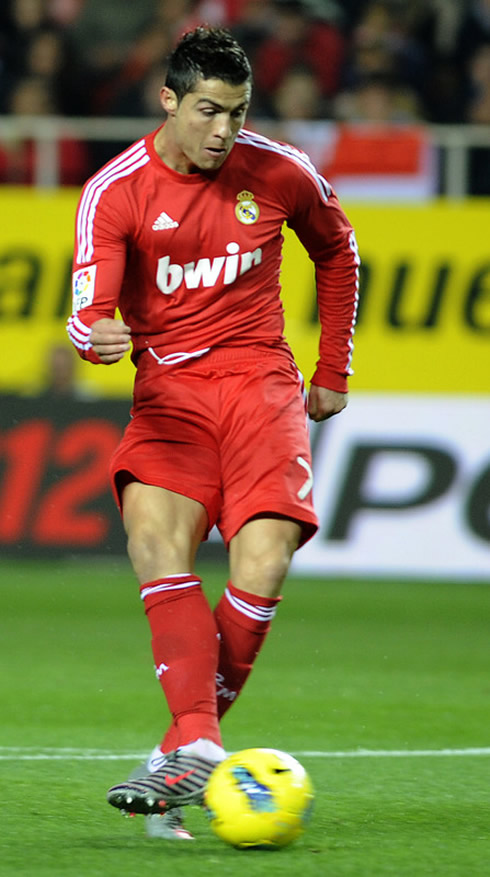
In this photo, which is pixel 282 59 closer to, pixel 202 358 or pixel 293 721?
pixel 293 721

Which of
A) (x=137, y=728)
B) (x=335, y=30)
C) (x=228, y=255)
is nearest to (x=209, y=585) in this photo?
(x=137, y=728)

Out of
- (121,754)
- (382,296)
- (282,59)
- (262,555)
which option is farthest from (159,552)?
(282,59)

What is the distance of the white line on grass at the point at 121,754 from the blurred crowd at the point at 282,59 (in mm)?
7447

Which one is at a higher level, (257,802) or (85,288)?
(85,288)

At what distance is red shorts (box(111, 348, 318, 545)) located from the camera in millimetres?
4621

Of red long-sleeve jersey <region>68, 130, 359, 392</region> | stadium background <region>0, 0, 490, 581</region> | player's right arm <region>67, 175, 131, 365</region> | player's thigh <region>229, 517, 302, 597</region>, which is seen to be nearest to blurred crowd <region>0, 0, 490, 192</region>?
stadium background <region>0, 0, 490, 581</region>

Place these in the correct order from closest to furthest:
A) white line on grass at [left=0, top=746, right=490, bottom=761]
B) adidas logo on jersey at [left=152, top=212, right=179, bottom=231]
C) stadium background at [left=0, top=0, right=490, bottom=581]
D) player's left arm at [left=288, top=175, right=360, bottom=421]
→ adidas logo on jersey at [left=152, top=212, right=179, bottom=231], player's left arm at [left=288, top=175, right=360, bottom=421], white line on grass at [left=0, top=746, right=490, bottom=761], stadium background at [left=0, top=0, right=490, bottom=581]

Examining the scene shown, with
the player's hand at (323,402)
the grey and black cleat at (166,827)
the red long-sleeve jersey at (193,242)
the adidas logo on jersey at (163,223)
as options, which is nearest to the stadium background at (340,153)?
the player's hand at (323,402)

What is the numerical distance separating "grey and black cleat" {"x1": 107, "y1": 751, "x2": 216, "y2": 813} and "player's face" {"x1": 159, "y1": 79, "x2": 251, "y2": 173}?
1578mm

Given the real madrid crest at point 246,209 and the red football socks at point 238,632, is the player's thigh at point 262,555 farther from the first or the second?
the real madrid crest at point 246,209

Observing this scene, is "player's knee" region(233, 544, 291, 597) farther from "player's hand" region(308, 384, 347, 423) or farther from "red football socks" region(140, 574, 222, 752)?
"player's hand" region(308, 384, 347, 423)

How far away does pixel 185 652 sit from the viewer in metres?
4.46

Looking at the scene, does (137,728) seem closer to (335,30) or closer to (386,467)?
(386,467)

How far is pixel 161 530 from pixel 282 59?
29.8 feet
